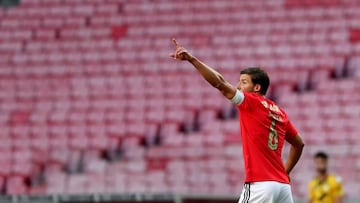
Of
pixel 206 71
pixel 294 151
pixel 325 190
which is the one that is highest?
pixel 206 71

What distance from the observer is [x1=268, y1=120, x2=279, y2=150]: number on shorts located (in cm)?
641

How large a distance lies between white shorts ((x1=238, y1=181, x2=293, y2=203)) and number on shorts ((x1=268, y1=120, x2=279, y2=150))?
0.25m

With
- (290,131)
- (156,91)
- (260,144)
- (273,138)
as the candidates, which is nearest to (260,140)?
(260,144)

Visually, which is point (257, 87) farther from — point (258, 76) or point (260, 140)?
point (260, 140)

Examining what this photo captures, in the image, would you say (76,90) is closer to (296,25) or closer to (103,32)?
(103,32)

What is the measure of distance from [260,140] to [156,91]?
9.33 metres

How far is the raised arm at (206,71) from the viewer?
5.96 meters

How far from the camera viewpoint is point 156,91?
15.6 meters

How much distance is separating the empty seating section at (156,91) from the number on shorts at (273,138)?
6.36m

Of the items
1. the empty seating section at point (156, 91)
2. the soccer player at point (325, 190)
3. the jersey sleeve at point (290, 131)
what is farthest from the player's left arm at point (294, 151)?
the empty seating section at point (156, 91)

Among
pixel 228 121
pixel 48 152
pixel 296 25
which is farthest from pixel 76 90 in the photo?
pixel 296 25

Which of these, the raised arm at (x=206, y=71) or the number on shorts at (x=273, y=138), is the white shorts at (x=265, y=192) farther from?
the raised arm at (x=206, y=71)

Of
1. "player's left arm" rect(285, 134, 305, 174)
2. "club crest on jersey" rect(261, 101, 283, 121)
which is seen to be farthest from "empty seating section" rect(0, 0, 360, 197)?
"club crest on jersey" rect(261, 101, 283, 121)

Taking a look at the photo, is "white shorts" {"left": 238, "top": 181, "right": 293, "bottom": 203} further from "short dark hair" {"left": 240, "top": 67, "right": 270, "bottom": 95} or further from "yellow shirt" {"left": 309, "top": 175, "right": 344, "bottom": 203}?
"yellow shirt" {"left": 309, "top": 175, "right": 344, "bottom": 203}
